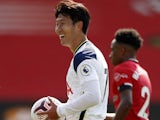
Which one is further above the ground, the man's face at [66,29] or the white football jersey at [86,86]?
the man's face at [66,29]

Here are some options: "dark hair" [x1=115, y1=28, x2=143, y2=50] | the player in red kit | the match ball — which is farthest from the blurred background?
the match ball

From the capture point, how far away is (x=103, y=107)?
5688 mm

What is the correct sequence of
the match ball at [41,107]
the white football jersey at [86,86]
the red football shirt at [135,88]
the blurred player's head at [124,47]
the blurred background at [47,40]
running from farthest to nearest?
the blurred background at [47,40]
the blurred player's head at [124,47]
the red football shirt at [135,88]
the match ball at [41,107]
the white football jersey at [86,86]

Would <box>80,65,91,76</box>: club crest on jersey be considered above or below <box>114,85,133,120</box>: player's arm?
above

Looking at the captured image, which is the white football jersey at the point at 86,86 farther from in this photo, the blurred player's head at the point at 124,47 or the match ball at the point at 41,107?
the blurred player's head at the point at 124,47

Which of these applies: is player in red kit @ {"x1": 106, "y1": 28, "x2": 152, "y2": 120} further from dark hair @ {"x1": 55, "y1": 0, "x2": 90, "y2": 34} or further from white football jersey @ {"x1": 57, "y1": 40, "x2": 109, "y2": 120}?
dark hair @ {"x1": 55, "y1": 0, "x2": 90, "y2": 34}

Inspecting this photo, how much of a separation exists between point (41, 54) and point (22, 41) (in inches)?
14.4

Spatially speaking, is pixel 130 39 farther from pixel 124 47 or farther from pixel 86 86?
pixel 86 86

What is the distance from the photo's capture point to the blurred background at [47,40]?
40.6 feet

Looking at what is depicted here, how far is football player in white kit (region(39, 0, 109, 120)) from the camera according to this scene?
5.50 meters

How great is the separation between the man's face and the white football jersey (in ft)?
0.31

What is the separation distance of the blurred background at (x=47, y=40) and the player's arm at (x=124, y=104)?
5882mm

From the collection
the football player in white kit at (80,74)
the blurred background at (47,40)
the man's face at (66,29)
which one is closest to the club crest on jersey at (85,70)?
the football player in white kit at (80,74)

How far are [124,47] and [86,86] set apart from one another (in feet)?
4.94
